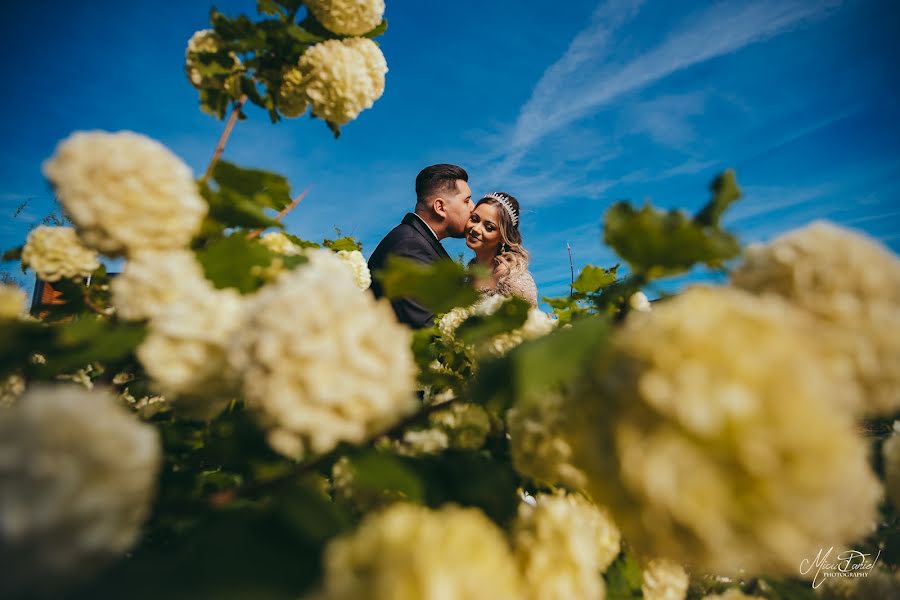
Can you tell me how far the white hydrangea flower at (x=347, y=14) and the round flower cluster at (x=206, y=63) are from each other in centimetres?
37

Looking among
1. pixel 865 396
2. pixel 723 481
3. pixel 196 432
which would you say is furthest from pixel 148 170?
pixel 865 396

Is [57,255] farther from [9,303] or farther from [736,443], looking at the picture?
[736,443]

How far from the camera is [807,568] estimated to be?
174 cm

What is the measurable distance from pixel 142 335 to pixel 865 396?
1345 millimetres

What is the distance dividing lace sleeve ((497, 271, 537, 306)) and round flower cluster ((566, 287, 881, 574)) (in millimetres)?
5419

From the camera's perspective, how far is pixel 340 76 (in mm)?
1617

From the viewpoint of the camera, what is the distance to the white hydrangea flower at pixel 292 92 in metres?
1.65

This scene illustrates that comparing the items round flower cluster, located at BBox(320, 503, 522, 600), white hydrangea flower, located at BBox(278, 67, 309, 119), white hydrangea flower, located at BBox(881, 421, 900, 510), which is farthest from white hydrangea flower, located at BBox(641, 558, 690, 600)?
white hydrangea flower, located at BBox(278, 67, 309, 119)

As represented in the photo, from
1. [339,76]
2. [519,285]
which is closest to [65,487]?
[339,76]

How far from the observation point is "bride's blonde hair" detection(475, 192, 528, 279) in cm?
681

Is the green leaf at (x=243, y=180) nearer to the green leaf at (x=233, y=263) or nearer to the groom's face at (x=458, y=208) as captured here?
the green leaf at (x=233, y=263)

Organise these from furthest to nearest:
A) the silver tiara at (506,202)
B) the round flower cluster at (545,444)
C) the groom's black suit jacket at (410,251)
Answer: the silver tiara at (506,202), the groom's black suit jacket at (410,251), the round flower cluster at (545,444)

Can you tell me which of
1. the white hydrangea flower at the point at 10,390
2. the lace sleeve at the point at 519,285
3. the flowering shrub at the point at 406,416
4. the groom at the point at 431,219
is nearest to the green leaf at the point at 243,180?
the flowering shrub at the point at 406,416

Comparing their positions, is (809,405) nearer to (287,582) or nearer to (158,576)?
(287,582)
